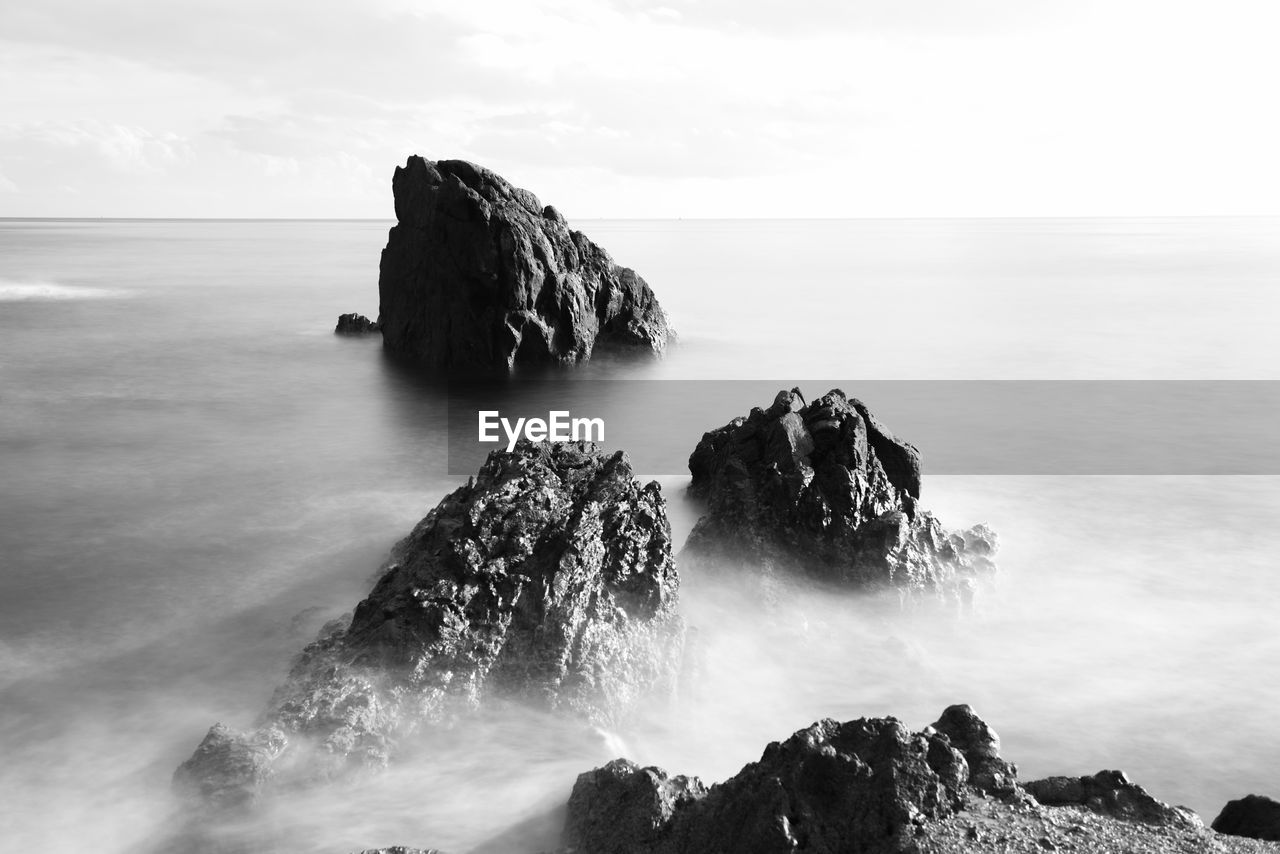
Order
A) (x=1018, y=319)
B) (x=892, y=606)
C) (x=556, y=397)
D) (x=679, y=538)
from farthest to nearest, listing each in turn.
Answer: (x=1018, y=319), (x=556, y=397), (x=679, y=538), (x=892, y=606)

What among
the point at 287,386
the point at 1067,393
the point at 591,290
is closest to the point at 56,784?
the point at 287,386

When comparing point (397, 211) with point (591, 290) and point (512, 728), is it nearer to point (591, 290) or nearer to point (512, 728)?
point (591, 290)

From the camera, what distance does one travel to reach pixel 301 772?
7371 millimetres

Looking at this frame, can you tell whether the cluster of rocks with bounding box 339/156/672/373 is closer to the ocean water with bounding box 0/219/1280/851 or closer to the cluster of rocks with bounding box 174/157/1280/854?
the ocean water with bounding box 0/219/1280/851

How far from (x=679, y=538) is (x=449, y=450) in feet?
25.2

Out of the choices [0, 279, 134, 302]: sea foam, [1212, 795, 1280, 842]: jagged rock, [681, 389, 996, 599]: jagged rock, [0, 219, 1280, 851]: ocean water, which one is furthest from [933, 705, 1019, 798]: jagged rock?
[0, 279, 134, 302]: sea foam

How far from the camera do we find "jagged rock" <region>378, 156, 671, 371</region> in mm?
24766

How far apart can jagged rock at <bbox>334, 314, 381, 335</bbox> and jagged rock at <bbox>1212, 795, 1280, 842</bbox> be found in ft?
91.1

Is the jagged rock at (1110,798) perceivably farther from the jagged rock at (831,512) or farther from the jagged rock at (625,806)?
the jagged rock at (831,512)

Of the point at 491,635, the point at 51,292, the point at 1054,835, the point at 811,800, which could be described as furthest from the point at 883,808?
the point at 51,292

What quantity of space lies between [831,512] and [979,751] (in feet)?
16.3

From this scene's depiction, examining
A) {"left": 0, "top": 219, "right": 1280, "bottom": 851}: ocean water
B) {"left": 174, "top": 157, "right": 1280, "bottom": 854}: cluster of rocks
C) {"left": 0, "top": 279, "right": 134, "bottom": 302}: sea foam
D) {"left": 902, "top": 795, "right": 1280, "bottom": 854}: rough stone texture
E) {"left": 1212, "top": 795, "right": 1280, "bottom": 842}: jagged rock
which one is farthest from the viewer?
{"left": 0, "top": 279, "right": 134, "bottom": 302}: sea foam

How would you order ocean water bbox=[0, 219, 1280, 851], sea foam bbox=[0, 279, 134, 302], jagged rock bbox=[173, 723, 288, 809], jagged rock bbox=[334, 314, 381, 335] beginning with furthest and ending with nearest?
sea foam bbox=[0, 279, 134, 302] → jagged rock bbox=[334, 314, 381, 335] → ocean water bbox=[0, 219, 1280, 851] → jagged rock bbox=[173, 723, 288, 809]

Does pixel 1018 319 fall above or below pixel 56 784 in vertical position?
above
